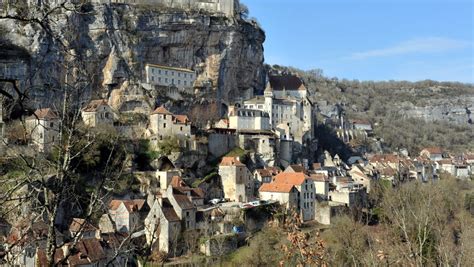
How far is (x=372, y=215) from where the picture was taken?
155ft

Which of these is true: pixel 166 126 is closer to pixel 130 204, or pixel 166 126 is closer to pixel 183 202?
pixel 183 202

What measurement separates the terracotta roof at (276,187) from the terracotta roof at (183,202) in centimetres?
824

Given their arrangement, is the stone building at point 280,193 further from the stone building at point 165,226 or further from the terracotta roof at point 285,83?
the terracotta roof at point 285,83

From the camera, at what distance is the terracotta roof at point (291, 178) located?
44.4m

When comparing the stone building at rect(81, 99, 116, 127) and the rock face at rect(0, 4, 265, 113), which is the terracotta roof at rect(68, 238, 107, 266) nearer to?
the stone building at rect(81, 99, 116, 127)

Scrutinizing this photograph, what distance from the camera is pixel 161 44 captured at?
61.1 metres

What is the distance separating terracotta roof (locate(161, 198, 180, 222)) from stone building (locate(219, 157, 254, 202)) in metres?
9.12

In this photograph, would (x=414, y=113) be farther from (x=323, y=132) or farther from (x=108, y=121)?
(x=108, y=121)

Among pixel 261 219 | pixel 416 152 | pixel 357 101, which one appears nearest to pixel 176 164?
pixel 261 219

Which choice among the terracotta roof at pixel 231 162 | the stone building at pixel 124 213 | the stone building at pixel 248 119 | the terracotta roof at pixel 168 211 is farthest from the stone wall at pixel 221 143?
the stone building at pixel 124 213

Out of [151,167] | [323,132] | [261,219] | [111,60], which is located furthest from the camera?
[323,132]

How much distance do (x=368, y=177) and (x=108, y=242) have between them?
3576 cm


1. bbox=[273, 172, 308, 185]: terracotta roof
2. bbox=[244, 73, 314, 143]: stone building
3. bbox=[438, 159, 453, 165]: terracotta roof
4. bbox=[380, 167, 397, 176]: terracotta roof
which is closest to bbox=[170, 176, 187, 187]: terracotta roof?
bbox=[273, 172, 308, 185]: terracotta roof

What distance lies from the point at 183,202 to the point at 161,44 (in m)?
28.2
